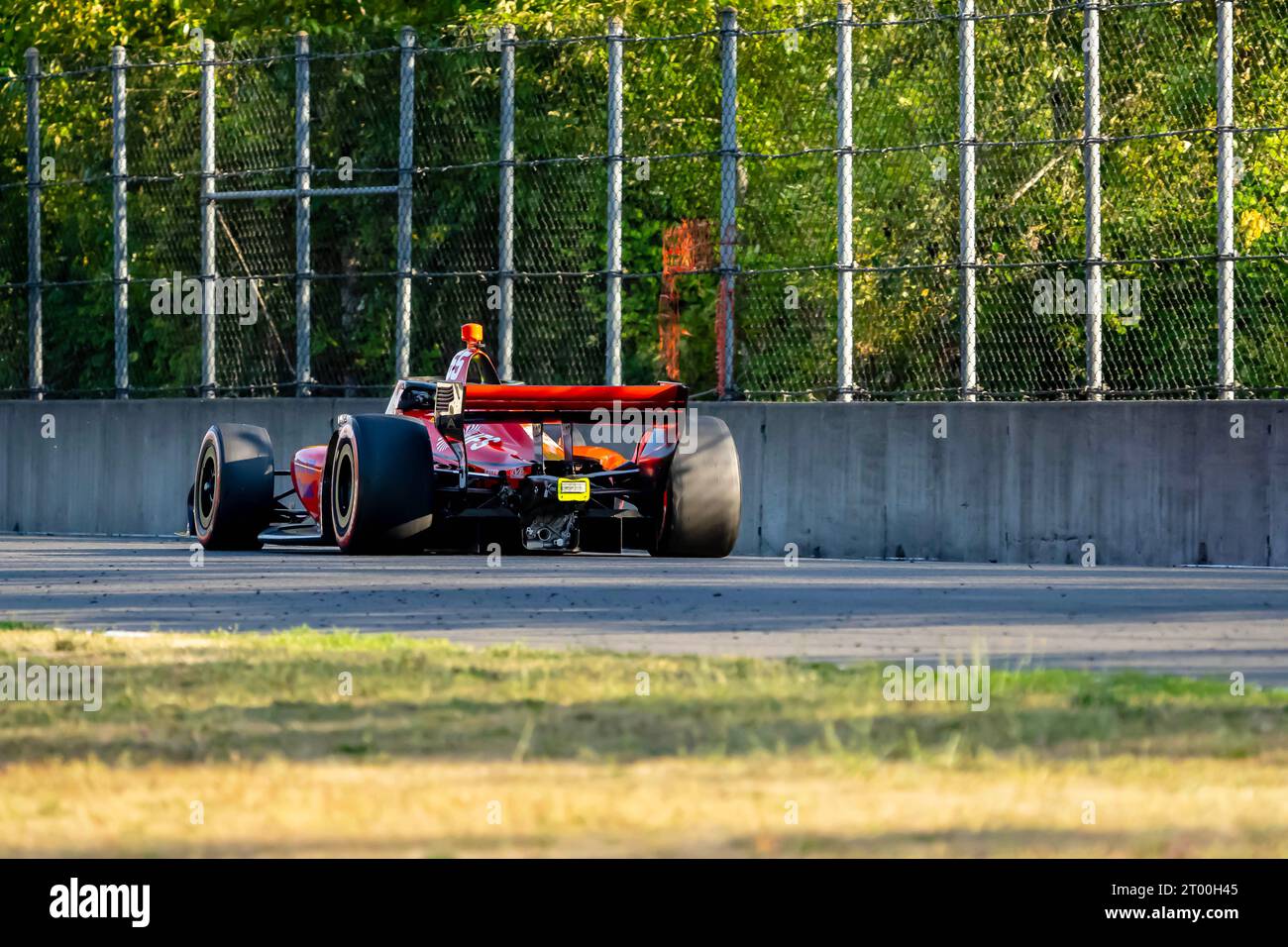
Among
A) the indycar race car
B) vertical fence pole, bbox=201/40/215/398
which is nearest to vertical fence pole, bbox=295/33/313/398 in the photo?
vertical fence pole, bbox=201/40/215/398

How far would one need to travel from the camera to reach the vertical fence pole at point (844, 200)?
2117 centimetres

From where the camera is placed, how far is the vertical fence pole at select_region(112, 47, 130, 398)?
26203 millimetres

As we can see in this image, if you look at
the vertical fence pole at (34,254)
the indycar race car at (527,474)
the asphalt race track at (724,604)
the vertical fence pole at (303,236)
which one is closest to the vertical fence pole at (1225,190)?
the asphalt race track at (724,604)

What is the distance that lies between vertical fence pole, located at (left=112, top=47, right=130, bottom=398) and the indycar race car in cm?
661

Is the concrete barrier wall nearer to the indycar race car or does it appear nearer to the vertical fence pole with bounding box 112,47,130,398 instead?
the indycar race car

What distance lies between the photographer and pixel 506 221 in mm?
23172

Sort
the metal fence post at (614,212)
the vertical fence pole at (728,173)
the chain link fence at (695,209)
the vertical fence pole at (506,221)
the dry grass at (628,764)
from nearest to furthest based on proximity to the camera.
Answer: the dry grass at (628,764), the chain link fence at (695,209), the vertical fence pole at (728,173), the metal fence post at (614,212), the vertical fence pole at (506,221)

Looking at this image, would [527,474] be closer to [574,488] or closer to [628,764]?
[574,488]

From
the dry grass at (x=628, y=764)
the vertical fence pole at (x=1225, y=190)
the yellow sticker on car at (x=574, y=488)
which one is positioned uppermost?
the vertical fence pole at (x=1225, y=190)

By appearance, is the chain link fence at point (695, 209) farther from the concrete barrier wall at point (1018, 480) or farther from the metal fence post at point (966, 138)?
the concrete barrier wall at point (1018, 480)

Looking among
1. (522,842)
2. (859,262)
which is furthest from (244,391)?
(522,842)

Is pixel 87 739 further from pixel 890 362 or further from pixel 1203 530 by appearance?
pixel 890 362

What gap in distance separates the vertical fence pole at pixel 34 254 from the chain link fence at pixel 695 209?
0.15 ft
